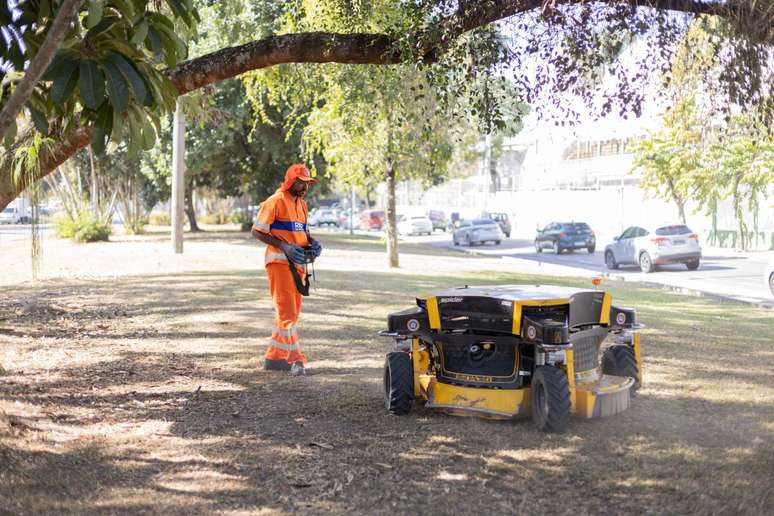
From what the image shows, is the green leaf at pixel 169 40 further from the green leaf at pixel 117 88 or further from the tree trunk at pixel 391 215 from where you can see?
the tree trunk at pixel 391 215

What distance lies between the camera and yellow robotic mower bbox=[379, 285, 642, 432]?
6113 millimetres

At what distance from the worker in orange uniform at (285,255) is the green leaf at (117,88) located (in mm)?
3610

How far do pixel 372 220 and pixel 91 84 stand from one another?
199 feet

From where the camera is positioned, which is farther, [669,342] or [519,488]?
[669,342]

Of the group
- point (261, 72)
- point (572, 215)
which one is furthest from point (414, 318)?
point (572, 215)

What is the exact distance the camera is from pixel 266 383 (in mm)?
8055

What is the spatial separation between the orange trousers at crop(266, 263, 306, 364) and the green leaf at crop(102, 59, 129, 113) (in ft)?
12.2

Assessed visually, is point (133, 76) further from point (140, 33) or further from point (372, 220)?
point (372, 220)

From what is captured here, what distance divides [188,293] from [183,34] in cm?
866

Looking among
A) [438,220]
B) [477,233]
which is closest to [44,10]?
[477,233]

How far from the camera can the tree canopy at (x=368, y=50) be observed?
524 cm

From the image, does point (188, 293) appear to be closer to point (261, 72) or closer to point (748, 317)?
point (261, 72)

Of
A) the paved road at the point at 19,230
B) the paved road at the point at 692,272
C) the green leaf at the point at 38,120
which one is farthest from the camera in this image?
the paved road at the point at 692,272

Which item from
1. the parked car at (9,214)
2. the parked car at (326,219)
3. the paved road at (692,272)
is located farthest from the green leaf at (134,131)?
the parked car at (326,219)
